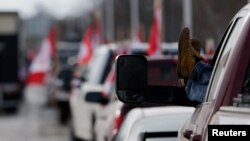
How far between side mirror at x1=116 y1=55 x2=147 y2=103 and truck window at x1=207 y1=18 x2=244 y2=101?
1.10 ft

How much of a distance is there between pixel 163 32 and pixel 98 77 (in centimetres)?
828

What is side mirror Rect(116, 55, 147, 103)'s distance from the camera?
5047 mm

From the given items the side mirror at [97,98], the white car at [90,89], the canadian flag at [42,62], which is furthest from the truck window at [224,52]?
the canadian flag at [42,62]

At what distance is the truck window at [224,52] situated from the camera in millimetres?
4582

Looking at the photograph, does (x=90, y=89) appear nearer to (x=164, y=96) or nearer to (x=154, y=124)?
(x=154, y=124)

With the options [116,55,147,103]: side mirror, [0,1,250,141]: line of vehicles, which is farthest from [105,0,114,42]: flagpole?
[116,55,147,103]: side mirror

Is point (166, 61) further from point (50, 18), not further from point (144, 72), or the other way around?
point (50, 18)

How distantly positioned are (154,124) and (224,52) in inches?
124

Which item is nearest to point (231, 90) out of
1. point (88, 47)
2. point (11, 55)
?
point (88, 47)

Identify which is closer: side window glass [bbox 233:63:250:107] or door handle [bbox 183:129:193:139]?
side window glass [bbox 233:63:250:107]

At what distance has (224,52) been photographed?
4836 millimetres

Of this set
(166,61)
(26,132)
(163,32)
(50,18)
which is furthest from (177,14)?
(50,18)

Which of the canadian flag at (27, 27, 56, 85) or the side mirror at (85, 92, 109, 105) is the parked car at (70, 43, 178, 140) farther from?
the canadian flag at (27, 27, 56, 85)

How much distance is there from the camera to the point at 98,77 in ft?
55.2
